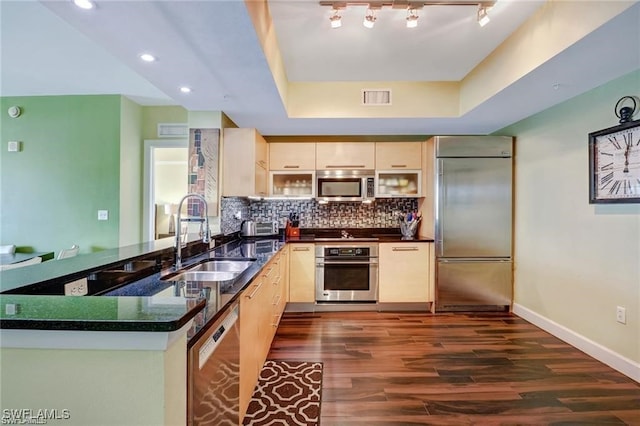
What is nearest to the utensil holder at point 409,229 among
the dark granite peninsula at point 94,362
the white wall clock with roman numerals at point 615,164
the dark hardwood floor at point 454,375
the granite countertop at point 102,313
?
the dark hardwood floor at point 454,375

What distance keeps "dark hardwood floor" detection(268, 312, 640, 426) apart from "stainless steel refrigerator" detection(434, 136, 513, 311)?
374 millimetres

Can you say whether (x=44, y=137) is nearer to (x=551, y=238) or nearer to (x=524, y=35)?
Answer: (x=524, y=35)

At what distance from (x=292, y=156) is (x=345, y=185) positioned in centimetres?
78

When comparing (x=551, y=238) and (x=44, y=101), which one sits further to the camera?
(x=44, y=101)

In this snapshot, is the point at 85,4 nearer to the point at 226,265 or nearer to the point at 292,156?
the point at 226,265

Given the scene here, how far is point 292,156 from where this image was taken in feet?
12.8

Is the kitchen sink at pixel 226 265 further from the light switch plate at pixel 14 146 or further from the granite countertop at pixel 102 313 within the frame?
the light switch plate at pixel 14 146

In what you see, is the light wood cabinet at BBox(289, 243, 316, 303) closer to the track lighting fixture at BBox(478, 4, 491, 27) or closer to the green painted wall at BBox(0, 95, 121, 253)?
the green painted wall at BBox(0, 95, 121, 253)

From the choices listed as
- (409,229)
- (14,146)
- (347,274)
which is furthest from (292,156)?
(14,146)

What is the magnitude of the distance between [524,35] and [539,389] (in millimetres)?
2547

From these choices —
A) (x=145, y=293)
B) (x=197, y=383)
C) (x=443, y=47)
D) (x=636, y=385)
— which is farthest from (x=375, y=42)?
(x=636, y=385)

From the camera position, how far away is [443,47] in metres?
2.53

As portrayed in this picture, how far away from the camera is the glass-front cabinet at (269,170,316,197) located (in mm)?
3902

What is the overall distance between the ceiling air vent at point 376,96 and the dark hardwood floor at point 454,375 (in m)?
2.39
